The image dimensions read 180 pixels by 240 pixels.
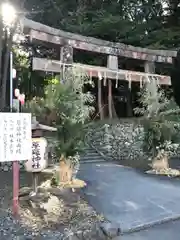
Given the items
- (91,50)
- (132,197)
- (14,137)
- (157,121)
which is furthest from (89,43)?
(14,137)

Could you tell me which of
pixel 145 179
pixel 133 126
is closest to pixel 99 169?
pixel 145 179

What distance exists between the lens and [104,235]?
17.7 ft

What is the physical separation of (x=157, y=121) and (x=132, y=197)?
364 centimetres

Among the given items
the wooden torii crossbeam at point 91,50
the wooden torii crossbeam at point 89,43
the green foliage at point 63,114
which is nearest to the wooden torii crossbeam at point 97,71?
the wooden torii crossbeam at point 91,50

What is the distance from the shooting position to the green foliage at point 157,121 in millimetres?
10258

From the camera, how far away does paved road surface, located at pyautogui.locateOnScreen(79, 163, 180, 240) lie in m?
6.00

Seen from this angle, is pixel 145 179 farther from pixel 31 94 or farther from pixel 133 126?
pixel 31 94

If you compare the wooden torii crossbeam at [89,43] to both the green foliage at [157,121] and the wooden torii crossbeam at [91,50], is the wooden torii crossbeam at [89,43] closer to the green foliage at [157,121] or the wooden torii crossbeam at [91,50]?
the wooden torii crossbeam at [91,50]

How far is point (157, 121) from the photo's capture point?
34.1ft

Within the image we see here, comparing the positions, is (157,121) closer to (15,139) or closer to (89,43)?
(89,43)

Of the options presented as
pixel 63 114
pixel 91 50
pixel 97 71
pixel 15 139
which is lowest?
pixel 15 139

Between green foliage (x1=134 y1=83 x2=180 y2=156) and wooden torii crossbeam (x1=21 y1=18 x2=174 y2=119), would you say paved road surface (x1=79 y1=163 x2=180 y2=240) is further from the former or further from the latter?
wooden torii crossbeam (x1=21 y1=18 x2=174 y2=119)

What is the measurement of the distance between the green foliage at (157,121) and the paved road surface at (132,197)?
1.15 m

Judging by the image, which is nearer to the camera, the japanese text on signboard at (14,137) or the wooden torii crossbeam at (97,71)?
the japanese text on signboard at (14,137)
